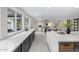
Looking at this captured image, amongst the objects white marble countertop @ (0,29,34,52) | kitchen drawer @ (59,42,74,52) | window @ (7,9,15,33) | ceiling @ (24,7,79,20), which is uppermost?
ceiling @ (24,7,79,20)

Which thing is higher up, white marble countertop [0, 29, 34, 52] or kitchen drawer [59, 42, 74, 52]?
white marble countertop [0, 29, 34, 52]

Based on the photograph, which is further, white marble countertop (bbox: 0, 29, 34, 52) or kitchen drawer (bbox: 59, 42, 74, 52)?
kitchen drawer (bbox: 59, 42, 74, 52)

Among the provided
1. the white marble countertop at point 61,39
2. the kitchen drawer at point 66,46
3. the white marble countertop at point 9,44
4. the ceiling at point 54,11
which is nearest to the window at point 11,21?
the ceiling at point 54,11

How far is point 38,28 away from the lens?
67.8 feet

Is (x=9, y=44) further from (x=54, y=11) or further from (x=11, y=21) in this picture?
(x=54, y=11)

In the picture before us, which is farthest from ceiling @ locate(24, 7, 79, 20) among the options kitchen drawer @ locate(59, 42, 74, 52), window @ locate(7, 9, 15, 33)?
kitchen drawer @ locate(59, 42, 74, 52)

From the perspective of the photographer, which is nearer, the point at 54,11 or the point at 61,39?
the point at 61,39

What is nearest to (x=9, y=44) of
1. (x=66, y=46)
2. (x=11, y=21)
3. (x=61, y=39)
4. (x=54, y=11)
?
(x=61, y=39)

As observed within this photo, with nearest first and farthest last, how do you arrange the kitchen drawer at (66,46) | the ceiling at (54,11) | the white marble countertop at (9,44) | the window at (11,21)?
the white marble countertop at (9,44)
the kitchen drawer at (66,46)
the window at (11,21)
the ceiling at (54,11)

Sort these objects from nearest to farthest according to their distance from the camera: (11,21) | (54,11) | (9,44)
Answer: (9,44) < (11,21) < (54,11)

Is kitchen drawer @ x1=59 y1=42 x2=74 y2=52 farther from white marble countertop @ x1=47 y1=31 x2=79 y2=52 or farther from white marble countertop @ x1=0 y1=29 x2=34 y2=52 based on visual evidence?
white marble countertop @ x1=0 y1=29 x2=34 y2=52

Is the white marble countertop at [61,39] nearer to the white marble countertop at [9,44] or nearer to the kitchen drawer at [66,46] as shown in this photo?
the kitchen drawer at [66,46]
